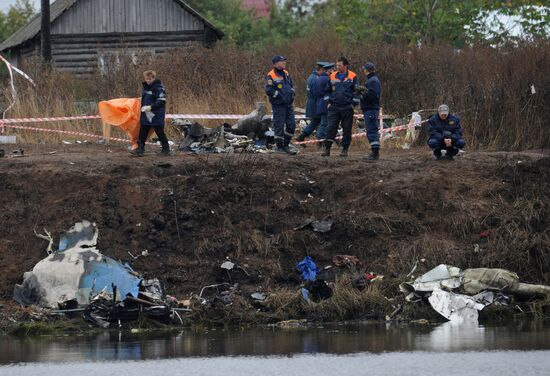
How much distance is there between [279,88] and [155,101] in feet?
7.05

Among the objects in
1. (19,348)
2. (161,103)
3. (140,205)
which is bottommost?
(19,348)

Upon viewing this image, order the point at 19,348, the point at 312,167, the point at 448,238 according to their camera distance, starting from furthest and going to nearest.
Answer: the point at 312,167
the point at 448,238
the point at 19,348

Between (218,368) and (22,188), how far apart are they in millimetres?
7960

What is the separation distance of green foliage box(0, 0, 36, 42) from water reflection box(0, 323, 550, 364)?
1424 inches

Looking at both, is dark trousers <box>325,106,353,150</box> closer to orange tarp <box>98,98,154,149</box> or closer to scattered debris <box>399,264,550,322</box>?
orange tarp <box>98,98,154,149</box>

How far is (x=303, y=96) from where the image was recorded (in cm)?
2823

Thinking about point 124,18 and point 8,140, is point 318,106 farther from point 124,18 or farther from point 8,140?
point 124,18

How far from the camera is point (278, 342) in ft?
49.0

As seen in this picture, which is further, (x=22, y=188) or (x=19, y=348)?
(x=22, y=188)

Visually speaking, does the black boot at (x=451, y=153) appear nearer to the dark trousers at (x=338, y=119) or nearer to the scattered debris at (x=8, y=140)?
the dark trousers at (x=338, y=119)

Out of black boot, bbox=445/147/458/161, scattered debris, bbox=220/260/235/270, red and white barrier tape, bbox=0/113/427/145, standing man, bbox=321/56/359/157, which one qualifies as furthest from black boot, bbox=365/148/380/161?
scattered debris, bbox=220/260/235/270

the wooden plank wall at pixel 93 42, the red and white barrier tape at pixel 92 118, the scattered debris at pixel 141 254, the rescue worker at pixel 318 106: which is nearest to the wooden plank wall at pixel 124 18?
the wooden plank wall at pixel 93 42

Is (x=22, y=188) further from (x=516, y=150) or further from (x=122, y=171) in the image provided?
(x=516, y=150)

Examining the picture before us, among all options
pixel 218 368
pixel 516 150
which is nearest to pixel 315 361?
pixel 218 368
